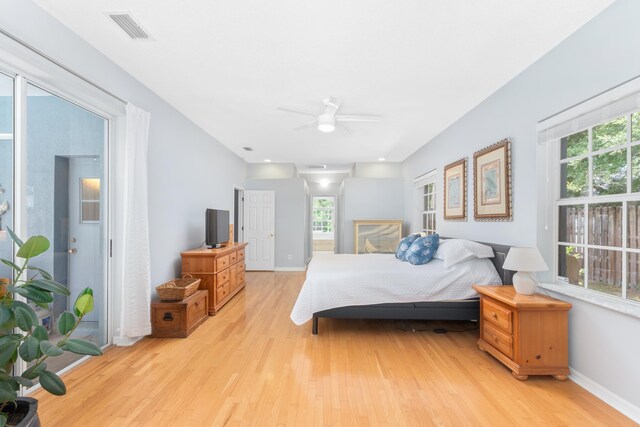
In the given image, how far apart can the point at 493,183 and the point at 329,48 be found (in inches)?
87.5

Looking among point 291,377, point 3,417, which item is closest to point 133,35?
point 3,417

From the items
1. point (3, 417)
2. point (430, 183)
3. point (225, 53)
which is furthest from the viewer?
point (430, 183)

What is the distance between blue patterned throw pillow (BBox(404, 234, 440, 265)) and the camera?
3485mm

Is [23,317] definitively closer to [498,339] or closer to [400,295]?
[400,295]

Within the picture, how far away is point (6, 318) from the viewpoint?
133cm

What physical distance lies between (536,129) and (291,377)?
290cm

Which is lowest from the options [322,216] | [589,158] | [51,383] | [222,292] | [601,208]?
[222,292]

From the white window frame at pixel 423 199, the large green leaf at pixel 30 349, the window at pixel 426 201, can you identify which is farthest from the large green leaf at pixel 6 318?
the window at pixel 426 201

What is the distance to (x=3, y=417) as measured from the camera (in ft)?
4.00

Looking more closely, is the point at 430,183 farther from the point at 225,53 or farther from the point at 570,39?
the point at 225,53

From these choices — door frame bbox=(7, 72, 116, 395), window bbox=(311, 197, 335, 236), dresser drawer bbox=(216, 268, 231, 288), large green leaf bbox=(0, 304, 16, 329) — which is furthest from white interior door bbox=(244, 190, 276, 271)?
large green leaf bbox=(0, 304, 16, 329)

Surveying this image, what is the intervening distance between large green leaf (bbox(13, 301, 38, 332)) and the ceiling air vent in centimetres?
184

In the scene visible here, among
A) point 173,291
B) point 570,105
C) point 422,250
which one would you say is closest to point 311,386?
point 173,291

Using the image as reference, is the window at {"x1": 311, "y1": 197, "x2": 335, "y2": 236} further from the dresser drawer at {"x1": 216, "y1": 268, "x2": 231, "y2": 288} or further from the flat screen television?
the dresser drawer at {"x1": 216, "y1": 268, "x2": 231, "y2": 288}
